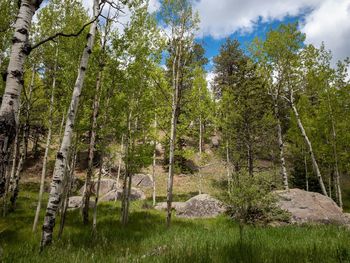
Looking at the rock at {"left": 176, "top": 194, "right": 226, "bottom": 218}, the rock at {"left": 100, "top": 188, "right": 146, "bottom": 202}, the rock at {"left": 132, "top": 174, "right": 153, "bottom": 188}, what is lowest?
the rock at {"left": 176, "top": 194, "right": 226, "bottom": 218}

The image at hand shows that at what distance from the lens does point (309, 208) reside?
14758mm

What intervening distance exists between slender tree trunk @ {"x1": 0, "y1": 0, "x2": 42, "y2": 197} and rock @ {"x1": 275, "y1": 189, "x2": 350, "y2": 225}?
12899 millimetres

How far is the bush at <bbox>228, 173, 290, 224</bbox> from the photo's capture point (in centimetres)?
1191

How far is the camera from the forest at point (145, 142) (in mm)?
4332

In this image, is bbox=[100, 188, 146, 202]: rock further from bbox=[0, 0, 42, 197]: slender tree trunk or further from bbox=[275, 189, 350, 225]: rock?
bbox=[0, 0, 42, 197]: slender tree trunk

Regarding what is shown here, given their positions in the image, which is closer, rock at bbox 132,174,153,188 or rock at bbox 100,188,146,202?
rock at bbox 100,188,146,202

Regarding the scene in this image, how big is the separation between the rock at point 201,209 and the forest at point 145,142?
0.32ft

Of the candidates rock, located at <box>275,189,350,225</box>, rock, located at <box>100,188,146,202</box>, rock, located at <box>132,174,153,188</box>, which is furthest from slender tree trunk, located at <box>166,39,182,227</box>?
rock, located at <box>132,174,153,188</box>

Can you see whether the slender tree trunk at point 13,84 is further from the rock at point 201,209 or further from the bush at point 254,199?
the rock at point 201,209

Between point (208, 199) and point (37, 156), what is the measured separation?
23858mm

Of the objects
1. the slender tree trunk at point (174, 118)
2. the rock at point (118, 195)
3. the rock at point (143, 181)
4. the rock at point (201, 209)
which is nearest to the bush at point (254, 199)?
the slender tree trunk at point (174, 118)

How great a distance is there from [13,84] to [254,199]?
10.8m

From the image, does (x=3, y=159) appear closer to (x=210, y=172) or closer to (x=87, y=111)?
(x=87, y=111)

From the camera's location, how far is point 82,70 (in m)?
6.72
